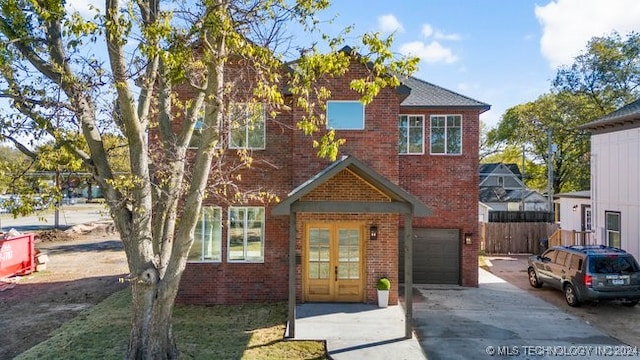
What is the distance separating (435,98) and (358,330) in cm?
907

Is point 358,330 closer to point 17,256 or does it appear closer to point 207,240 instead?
point 207,240

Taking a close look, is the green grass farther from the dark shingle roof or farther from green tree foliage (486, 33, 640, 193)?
green tree foliage (486, 33, 640, 193)

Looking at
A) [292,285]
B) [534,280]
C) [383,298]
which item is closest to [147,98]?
[292,285]

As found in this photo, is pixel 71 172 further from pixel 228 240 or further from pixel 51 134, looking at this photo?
pixel 228 240

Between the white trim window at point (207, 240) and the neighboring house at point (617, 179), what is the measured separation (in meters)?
13.8

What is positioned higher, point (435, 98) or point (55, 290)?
point (435, 98)

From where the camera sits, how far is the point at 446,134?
47.9 ft

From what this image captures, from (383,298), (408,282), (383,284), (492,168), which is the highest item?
(492,168)

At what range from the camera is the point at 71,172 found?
7832 mm

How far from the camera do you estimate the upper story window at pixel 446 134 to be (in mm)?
14539

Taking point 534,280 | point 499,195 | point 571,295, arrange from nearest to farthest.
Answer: point 571,295, point 534,280, point 499,195

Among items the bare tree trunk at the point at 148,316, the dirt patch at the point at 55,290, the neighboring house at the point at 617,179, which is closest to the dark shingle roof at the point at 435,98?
the neighboring house at the point at 617,179

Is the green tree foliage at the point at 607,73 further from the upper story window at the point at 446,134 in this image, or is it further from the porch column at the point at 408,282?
the porch column at the point at 408,282

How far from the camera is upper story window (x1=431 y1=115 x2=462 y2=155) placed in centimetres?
1454
